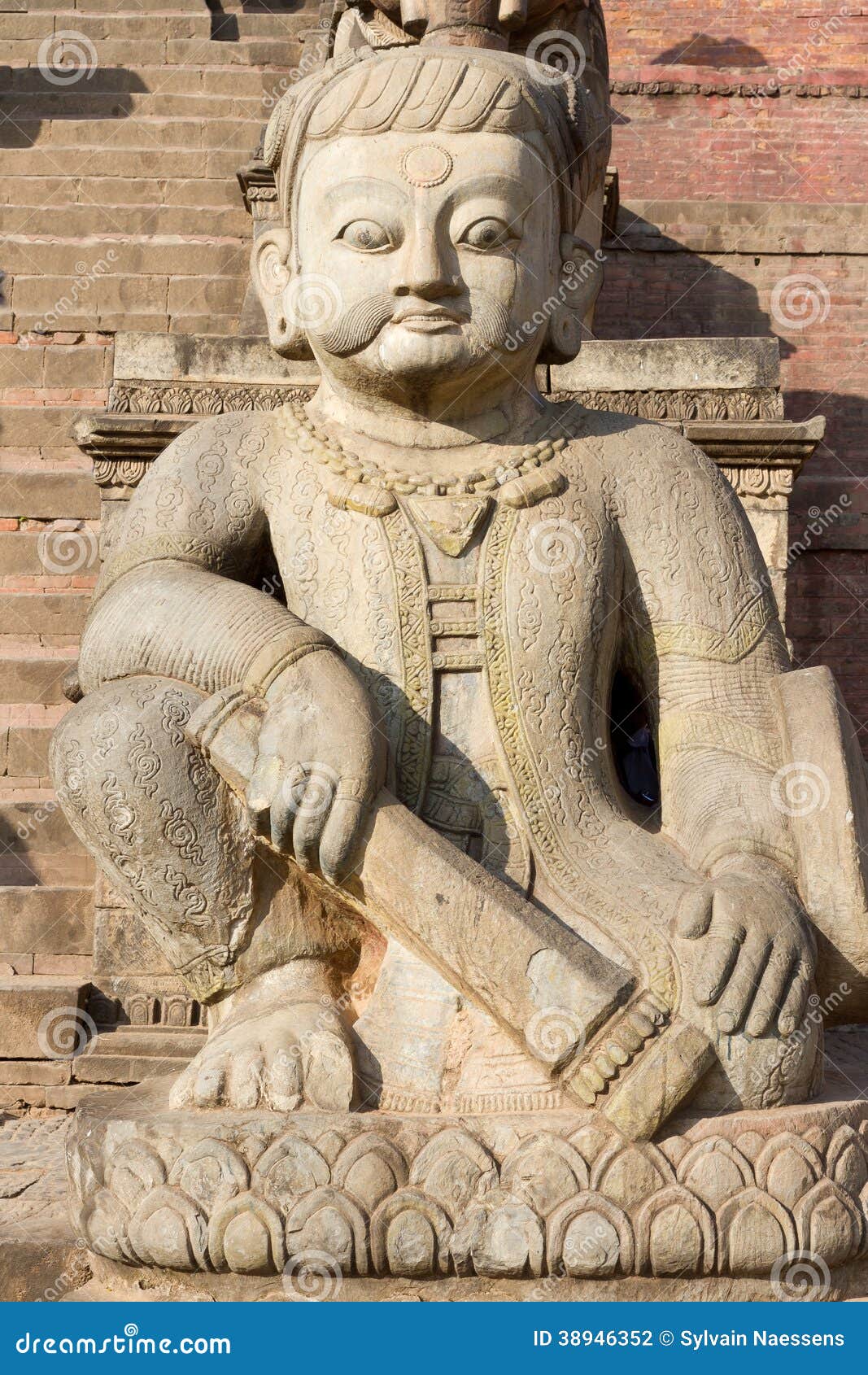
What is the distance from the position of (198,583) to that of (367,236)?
823 mm

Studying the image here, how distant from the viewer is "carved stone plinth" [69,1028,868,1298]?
3203 millimetres

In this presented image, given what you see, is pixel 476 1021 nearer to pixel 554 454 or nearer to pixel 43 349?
pixel 554 454

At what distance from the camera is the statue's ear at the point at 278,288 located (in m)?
4.00

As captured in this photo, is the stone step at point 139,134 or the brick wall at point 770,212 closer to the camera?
the brick wall at point 770,212

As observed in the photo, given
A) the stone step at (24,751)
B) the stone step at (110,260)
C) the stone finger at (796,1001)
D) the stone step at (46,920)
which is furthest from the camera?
the stone step at (110,260)

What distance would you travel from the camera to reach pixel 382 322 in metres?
3.70

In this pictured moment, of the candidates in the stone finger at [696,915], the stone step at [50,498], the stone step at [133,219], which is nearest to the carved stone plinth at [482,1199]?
the stone finger at [696,915]

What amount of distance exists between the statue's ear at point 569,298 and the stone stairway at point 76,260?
137 inches

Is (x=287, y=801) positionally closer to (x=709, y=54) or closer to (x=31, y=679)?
(x=31, y=679)

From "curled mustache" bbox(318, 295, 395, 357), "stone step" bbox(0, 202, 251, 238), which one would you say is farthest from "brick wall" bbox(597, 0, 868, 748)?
"curled mustache" bbox(318, 295, 395, 357)

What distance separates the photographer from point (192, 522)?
388 centimetres

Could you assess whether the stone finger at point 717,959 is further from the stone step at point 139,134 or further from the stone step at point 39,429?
the stone step at point 139,134

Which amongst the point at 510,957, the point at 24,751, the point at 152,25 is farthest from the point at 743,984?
the point at 152,25

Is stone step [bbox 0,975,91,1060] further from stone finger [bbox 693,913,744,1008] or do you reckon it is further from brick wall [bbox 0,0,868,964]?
stone finger [bbox 693,913,744,1008]
